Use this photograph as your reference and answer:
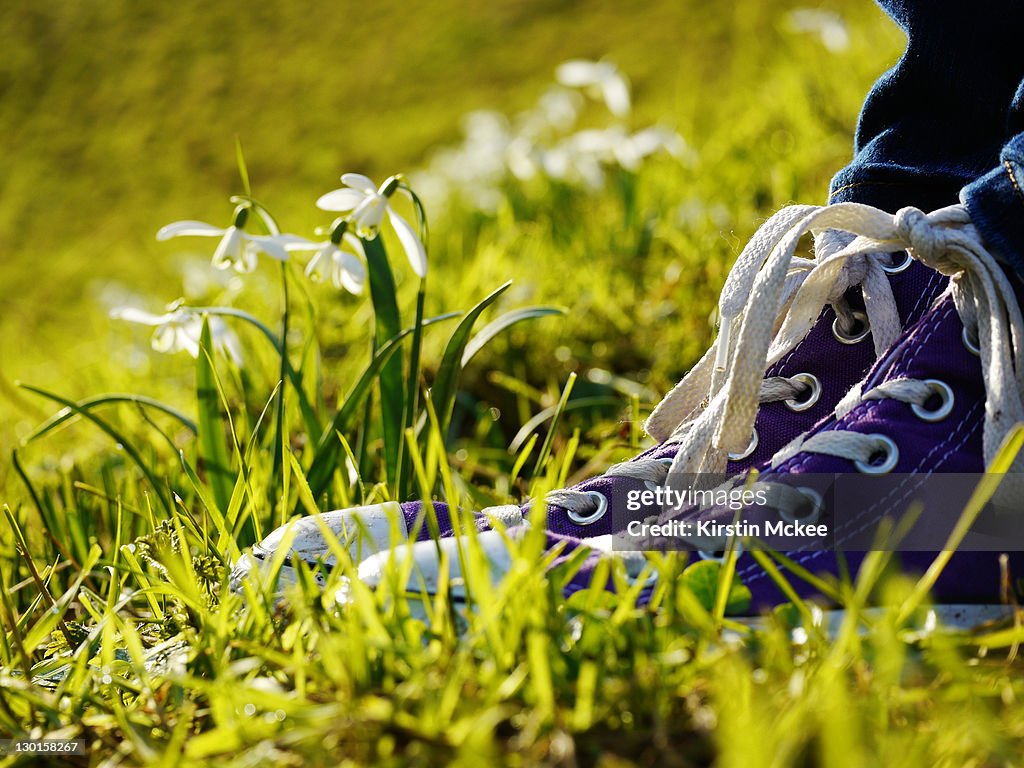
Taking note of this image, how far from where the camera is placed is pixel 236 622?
3.04 feet

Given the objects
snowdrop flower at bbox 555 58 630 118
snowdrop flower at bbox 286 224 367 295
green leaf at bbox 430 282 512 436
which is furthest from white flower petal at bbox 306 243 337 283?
snowdrop flower at bbox 555 58 630 118

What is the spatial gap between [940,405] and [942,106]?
0.41 metres

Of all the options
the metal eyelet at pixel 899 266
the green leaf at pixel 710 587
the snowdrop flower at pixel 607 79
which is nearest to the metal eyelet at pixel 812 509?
the green leaf at pixel 710 587

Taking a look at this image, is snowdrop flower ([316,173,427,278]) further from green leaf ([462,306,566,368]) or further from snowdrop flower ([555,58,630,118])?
snowdrop flower ([555,58,630,118])

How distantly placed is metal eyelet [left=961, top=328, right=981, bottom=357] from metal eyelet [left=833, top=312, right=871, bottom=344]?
0.48 feet

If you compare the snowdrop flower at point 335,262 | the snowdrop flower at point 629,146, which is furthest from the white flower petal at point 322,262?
the snowdrop flower at point 629,146

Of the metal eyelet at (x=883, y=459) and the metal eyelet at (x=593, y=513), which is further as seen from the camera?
the metal eyelet at (x=593, y=513)

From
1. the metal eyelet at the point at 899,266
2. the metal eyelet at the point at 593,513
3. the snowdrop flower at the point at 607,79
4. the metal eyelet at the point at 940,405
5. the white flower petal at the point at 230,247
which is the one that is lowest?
the metal eyelet at the point at 593,513

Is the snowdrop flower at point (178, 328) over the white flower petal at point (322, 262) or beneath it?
beneath

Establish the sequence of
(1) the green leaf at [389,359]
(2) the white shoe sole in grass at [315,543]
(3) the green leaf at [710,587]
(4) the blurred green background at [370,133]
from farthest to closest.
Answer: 1. (4) the blurred green background at [370,133]
2. (1) the green leaf at [389,359]
3. (2) the white shoe sole in grass at [315,543]
4. (3) the green leaf at [710,587]

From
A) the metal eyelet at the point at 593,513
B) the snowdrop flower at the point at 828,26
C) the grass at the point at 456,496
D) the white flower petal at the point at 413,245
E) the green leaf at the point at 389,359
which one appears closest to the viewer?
the grass at the point at 456,496

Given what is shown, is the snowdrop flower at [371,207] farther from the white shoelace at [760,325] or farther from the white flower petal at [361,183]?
the white shoelace at [760,325]

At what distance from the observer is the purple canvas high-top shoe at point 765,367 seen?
99 centimetres

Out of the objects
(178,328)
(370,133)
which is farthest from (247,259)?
(370,133)
